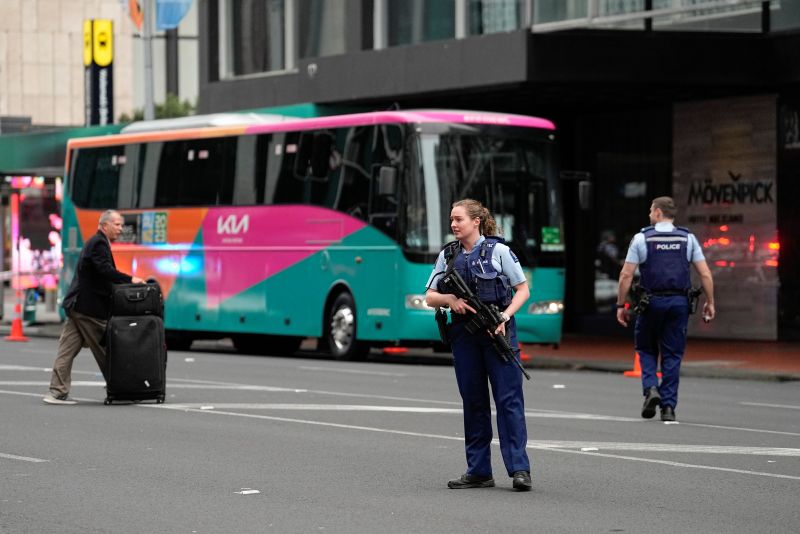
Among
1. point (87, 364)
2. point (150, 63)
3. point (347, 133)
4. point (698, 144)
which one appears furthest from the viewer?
point (150, 63)

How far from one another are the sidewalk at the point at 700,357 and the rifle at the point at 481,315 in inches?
457

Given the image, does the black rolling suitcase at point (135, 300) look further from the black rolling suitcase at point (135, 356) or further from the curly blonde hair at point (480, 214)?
the curly blonde hair at point (480, 214)

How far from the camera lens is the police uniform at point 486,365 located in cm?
1055

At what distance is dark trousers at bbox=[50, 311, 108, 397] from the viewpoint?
1659 centimetres

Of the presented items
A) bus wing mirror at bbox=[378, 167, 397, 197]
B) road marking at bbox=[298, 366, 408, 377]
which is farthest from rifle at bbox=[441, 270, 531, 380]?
bus wing mirror at bbox=[378, 167, 397, 197]

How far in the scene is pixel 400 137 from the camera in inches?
949

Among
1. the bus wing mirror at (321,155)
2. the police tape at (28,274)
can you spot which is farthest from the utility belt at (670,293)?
the police tape at (28,274)

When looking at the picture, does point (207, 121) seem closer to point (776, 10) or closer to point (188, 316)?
point (188, 316)

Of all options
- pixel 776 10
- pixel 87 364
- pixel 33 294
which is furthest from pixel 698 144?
pixel 33 294

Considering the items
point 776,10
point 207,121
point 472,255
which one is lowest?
point 472,255

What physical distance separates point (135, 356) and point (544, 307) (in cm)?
936

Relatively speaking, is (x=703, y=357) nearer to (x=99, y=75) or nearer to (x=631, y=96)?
(x=631, y=96)

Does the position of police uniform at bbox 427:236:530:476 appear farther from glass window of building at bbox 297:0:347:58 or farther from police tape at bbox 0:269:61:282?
police tape at bbox 0:269:61:282

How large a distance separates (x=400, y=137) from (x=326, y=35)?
1127 centimetres
